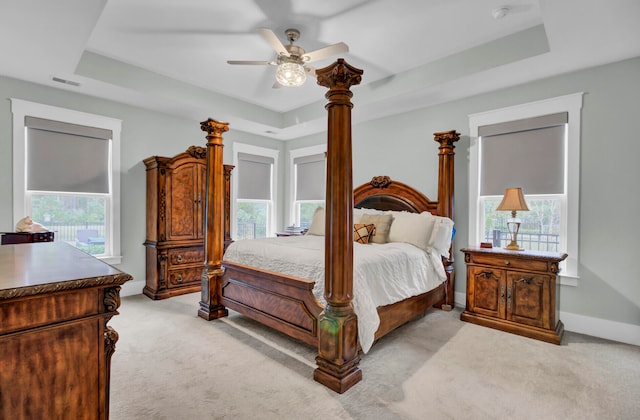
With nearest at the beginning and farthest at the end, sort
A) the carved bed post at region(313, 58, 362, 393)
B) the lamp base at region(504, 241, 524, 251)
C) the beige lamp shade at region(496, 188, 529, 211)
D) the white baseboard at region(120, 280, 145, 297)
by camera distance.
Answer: the carved bed post at region(313, 58, 362, 393) → the beige lamp shade at region(496, 188, 529, 211) → the lamp base at region(504, 241, 524, 251) → the white baseboard at region(120, 280, 145, 297)

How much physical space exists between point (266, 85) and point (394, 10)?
2.15 m

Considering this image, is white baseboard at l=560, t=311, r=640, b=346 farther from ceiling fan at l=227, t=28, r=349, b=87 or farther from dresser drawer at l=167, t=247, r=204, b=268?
dresser drawer at l=167, t=247, r=204, b=268

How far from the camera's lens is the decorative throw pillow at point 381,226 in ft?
12.1

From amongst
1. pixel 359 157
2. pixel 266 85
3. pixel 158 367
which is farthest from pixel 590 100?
pixel 158 367

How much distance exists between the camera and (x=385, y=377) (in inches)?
90.4

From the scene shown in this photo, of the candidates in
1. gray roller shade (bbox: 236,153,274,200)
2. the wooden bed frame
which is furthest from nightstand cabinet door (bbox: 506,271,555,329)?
gray roller shade (bbox: 236,153,274,200)

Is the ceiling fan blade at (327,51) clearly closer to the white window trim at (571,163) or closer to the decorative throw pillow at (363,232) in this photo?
the decorative throw pillow at (363,232)

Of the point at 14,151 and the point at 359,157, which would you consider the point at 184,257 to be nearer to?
the point at 14,151

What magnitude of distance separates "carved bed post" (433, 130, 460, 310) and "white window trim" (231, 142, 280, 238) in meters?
3.28

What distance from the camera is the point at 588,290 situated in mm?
3166

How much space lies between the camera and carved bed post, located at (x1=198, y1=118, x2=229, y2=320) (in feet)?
11.3

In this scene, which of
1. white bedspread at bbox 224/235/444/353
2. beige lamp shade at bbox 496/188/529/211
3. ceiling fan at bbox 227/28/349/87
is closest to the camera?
white bedspread at bbox 224/235/444/353

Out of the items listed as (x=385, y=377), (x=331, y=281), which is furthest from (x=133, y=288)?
(x=385, y=377)

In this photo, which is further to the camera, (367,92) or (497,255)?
(367,92)
